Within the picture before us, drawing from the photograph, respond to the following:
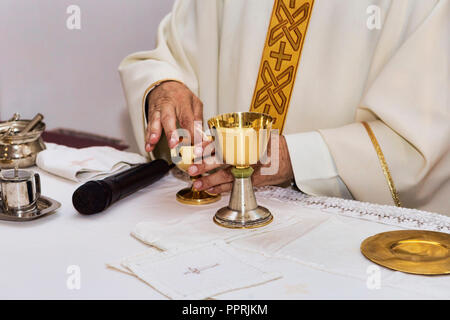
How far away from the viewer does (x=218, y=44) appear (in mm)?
2178

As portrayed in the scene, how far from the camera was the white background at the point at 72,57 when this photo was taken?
322 centimetres

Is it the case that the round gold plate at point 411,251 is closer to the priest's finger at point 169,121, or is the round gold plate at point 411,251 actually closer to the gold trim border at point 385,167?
the gold trim border at point 385,167

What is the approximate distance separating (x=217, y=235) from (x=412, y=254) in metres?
0.42

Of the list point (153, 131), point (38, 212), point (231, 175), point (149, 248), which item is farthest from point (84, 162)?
point (149, 248)

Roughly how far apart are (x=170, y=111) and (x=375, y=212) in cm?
66

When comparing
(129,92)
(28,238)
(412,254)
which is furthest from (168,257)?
(129,92)

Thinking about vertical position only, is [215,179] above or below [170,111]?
below

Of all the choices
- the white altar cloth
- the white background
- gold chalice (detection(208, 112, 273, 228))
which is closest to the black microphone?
the white altar cloth

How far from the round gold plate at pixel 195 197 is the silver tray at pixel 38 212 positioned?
0.33 m

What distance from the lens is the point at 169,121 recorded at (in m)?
1.66

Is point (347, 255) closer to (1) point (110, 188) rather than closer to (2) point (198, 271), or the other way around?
(2) point (198, 271)

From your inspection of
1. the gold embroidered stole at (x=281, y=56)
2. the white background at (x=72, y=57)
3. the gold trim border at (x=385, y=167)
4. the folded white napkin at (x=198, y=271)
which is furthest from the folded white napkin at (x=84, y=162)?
the white background at (x=72, y=57)

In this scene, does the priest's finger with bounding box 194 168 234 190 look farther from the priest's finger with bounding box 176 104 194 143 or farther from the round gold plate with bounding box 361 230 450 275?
the round gold plate with bounding box 361 230 450 275

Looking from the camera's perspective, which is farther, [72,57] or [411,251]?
[72,57]
